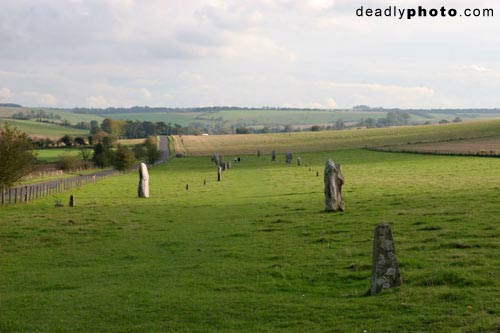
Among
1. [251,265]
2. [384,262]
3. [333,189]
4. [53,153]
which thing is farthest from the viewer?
[53,153]

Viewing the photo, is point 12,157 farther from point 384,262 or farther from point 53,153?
point 53,153

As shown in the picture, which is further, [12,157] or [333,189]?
[12,157]

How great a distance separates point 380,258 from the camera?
14.7 m

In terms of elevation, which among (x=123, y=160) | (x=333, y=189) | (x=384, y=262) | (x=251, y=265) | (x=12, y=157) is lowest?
(x=123, y=160)

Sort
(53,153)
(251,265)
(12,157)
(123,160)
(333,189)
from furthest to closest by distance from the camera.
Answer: (53,153), (123,160), (12,157), (333,189), (251,265)

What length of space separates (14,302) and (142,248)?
26.4ft

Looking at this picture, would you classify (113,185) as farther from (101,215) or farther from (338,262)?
(338,262)

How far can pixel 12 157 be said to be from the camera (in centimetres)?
4531

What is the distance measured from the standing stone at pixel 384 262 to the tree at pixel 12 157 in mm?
36283

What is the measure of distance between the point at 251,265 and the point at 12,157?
103 feet

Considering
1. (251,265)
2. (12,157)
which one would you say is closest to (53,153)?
(12,157)

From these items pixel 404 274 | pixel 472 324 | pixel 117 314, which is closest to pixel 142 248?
pixel 117 314

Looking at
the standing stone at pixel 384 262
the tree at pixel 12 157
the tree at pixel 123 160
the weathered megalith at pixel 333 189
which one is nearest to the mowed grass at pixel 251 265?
the standing stone at pixel 384 262

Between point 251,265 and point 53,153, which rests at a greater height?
point 251,265
